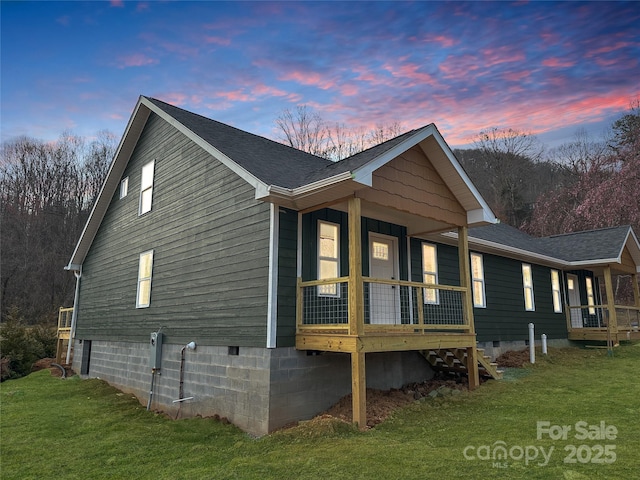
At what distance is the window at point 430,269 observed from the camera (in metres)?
11.3

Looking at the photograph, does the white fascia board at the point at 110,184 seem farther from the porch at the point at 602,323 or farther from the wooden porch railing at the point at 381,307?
the porch at the point at 602,323

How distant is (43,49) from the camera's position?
12227 millimetres

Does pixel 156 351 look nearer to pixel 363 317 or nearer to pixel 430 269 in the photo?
pixel 363 317

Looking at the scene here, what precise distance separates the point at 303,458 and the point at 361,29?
11438 mm

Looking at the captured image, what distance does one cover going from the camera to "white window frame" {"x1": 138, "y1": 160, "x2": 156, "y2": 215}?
12.1 m

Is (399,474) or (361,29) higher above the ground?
(361,29)

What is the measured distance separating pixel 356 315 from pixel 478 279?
24.6 ft

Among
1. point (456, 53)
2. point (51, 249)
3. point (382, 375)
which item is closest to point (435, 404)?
point (382, 375)

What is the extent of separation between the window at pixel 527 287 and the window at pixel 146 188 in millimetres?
12233

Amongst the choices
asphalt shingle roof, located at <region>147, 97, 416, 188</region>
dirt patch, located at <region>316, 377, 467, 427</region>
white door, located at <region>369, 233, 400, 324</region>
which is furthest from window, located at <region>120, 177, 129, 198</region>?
dirt patch, located at <region>316, 377, 467, 427</region>

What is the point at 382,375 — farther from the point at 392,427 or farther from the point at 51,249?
the point at 51,249

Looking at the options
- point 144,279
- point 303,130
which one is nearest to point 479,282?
point 144,279

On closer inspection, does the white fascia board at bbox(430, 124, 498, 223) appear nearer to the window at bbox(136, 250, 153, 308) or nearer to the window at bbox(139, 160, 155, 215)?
the window at bbox(136, 250, 153, 308)

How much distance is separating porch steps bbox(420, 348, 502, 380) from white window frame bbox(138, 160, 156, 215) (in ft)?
26.8
